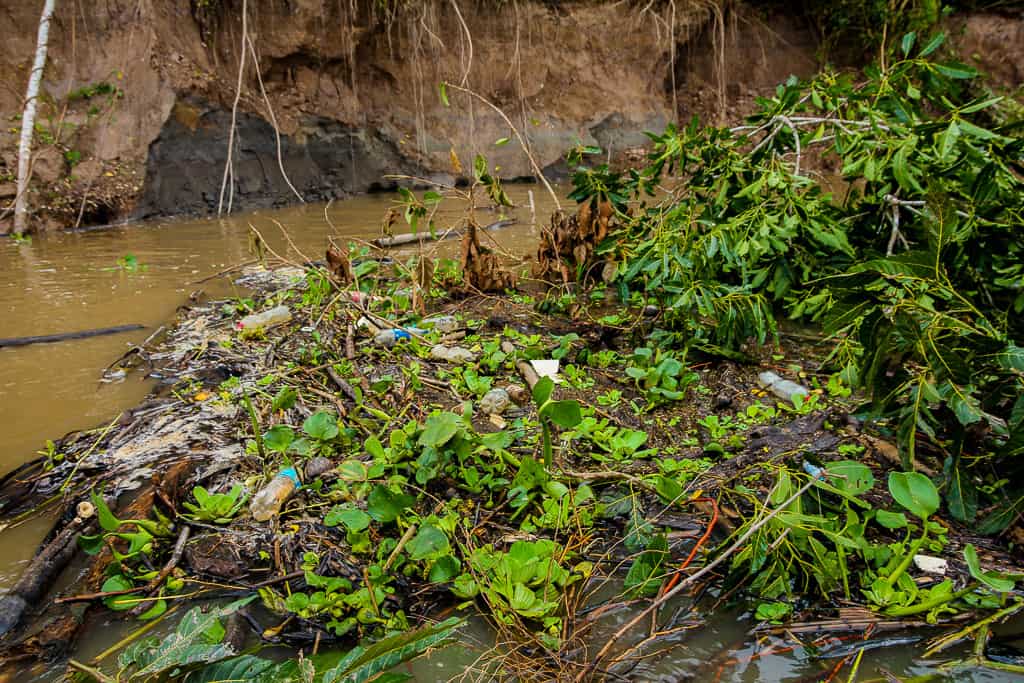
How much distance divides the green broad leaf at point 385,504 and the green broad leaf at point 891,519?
3.69 ft

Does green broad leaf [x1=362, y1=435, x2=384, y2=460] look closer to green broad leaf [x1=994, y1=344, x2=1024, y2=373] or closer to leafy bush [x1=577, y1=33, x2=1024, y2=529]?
leafy bush [x1=577, y1=33, x2=1024, y2=529]

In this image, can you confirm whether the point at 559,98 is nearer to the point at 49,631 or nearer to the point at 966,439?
the point at 966,439

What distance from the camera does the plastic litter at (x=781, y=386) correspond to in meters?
2.19

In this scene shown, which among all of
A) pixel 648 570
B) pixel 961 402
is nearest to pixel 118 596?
pixel 648 570

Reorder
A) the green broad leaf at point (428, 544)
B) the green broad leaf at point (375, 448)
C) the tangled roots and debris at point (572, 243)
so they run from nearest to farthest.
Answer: the green broad leaf at point (428, 544) → the green broad leaf at point (375, 448) → the tangled roots and debris at point (572, 243)

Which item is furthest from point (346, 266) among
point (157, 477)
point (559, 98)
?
point (559, 98)

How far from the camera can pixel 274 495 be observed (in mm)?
1641

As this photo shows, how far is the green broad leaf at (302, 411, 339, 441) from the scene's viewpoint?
1867mm

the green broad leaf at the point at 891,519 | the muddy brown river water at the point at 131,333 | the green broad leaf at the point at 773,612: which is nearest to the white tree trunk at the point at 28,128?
the muddy brown river water at the point at 131,333

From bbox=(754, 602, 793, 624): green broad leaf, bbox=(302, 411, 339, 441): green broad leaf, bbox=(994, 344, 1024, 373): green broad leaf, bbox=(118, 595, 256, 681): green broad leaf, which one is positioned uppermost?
bbox=(994, 344, 1024, 373): green broad leaf

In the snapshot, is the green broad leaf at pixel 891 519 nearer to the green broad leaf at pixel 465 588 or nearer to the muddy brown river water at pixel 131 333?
the muddy brown river water at pixel 131 333

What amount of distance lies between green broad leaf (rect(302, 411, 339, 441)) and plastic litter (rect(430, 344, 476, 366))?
28.1 inches

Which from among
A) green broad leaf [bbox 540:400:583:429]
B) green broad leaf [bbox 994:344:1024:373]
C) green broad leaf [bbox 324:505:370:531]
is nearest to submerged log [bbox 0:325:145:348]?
green broad leaf [bbox 324:505:370:531]

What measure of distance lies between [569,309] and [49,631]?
228 centimetres
